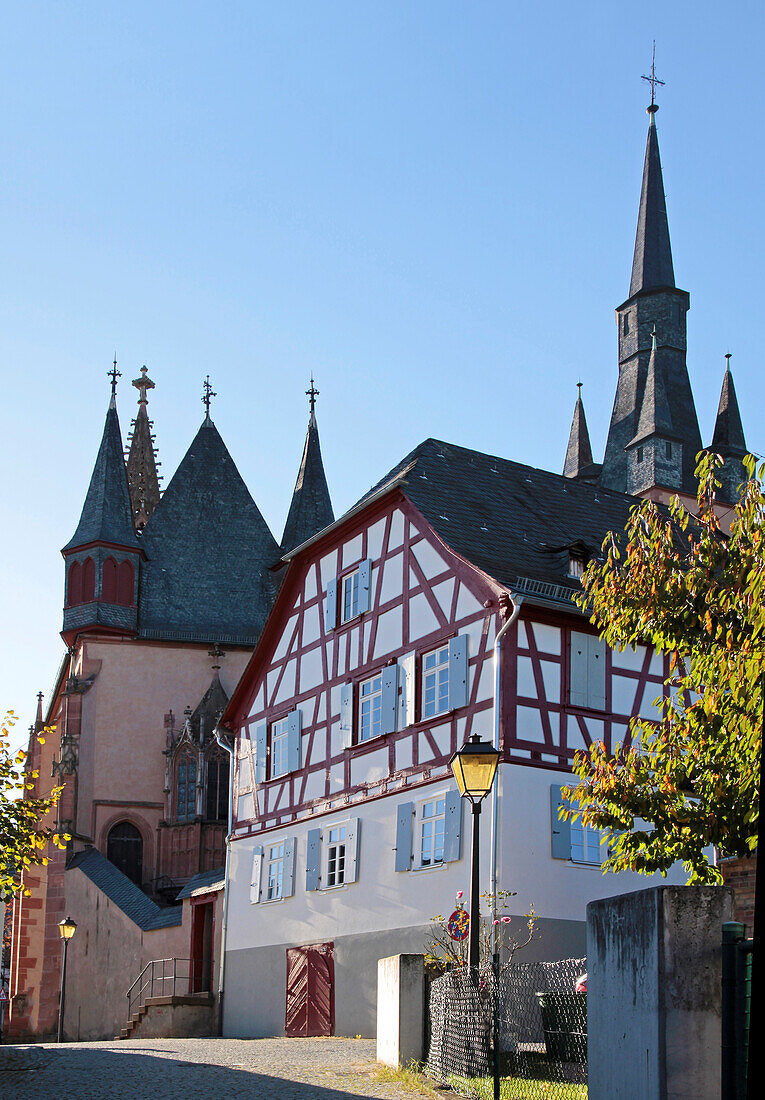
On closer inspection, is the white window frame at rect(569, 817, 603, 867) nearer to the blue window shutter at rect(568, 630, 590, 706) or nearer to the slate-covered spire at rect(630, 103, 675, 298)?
the blue window shutter at rect(568, 630, 590, 706)

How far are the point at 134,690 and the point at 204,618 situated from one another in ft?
10.9

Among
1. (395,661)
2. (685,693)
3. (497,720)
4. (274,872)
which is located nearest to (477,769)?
(685,693)

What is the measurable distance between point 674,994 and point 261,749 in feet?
64.4

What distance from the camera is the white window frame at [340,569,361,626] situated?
77.9ft

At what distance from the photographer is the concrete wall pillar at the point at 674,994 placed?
7.41 m

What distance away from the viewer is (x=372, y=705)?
2292 cm

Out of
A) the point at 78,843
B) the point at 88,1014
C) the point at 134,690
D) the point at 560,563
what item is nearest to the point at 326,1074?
the point at 560,563

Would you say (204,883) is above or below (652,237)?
below

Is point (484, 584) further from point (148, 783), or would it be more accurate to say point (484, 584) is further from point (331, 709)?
point (148, 783)

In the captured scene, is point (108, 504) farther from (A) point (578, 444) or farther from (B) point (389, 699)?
(A) point (578, 444)

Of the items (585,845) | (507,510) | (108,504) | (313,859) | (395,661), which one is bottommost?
(313,859)

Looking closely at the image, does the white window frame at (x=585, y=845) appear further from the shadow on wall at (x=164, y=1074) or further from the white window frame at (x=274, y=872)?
the white window frame at (x=274, y=872)

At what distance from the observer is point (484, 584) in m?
20.2

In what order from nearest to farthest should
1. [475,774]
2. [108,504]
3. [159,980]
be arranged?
[475,774] < [159,980] < [108,504]
